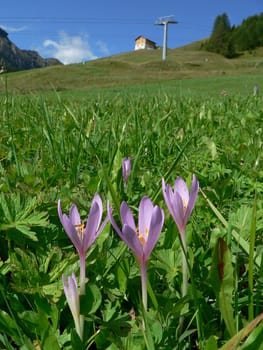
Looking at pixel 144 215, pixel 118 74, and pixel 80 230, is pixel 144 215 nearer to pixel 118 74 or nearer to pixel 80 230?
pixel 80 230

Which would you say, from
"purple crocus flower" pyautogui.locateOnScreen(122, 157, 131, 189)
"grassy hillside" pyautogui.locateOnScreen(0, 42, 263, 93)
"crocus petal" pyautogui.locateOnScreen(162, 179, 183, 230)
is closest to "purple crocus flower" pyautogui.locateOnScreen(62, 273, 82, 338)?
"crocus petal" pyautogui.locateOnScreen(162, 179, 183, 230)

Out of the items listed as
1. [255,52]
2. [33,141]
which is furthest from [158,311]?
[255,52]

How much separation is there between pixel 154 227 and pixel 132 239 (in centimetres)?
3

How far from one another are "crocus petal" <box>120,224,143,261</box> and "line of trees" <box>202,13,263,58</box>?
86.3 metres

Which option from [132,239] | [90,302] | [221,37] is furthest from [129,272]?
[221,37]

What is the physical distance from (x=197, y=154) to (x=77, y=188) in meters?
0.74

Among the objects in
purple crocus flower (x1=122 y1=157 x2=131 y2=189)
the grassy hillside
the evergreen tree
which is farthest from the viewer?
the evergreen tree

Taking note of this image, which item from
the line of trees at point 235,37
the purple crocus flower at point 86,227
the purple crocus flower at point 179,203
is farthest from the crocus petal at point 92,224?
the line of trees at point 235,37

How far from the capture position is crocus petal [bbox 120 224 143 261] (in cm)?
53

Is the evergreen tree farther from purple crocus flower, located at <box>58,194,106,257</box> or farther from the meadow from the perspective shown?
purple crocus flower, located at <box>58,194,106,257</box>

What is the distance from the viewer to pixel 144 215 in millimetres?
625

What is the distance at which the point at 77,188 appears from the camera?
1.55 m

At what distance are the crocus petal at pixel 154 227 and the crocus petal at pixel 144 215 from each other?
25 mm

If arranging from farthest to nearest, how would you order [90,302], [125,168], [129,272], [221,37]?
[221,37], [125,168], [129,272], [90,302]
